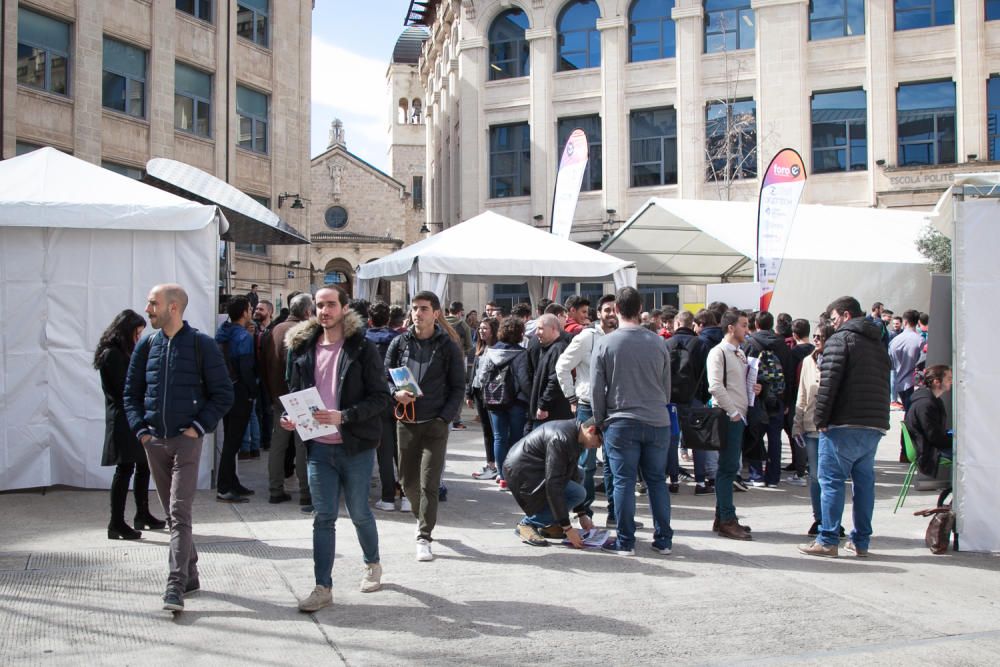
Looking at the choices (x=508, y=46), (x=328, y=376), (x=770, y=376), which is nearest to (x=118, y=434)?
(x=328, y=376)

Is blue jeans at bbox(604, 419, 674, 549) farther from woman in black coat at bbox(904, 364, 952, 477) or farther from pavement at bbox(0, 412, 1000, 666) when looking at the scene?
woman in black coat at bbox(904, 364, 952, 477)

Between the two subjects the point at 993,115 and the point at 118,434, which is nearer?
the point at 118,434

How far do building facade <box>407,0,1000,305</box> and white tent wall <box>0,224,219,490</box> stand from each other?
21800 mm

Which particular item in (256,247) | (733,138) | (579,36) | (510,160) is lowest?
(256,247)

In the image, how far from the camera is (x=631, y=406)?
6.49 metres

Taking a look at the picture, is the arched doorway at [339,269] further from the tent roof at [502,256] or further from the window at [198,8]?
the tent roof at [502,256]

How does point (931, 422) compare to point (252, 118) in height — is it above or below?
below

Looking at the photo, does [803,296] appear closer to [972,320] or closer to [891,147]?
[891,147]

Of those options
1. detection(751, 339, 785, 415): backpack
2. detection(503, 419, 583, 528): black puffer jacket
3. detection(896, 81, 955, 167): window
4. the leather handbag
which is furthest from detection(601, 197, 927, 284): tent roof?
detection(503, 419, 583, 528): black puffer jacket

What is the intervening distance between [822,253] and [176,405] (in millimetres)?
16428

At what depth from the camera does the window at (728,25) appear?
29.5m

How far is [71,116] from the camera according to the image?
21.7 metres

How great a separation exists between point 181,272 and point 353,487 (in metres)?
4.31

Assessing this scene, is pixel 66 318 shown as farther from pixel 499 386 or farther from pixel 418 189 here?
pixel 418 189
